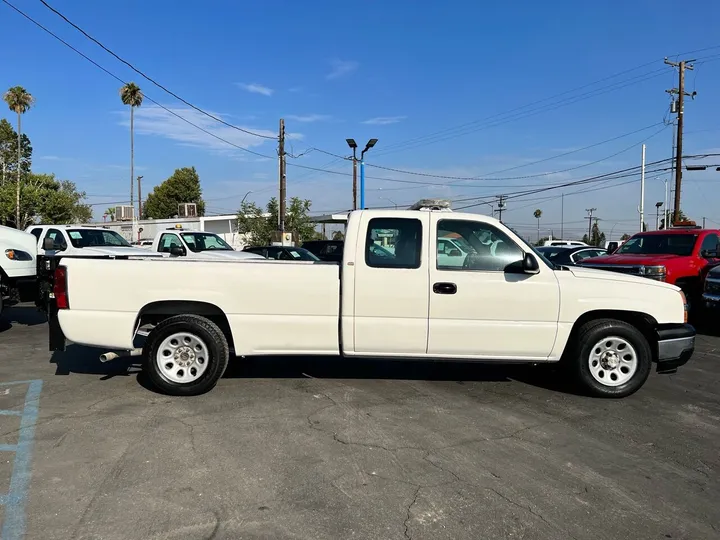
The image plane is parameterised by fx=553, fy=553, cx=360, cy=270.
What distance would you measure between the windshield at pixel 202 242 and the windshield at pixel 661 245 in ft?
32.8

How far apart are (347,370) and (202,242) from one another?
9.10 meters

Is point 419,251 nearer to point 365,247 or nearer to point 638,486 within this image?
point 365,247

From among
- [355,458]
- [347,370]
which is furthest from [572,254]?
[355,458]

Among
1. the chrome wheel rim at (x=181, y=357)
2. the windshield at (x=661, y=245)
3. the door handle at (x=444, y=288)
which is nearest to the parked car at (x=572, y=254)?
the windshield at (x=661, y=245)

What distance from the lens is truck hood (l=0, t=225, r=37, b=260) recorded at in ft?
31.3

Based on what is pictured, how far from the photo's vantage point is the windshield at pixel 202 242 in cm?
1434

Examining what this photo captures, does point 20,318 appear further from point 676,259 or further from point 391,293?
point 676,259

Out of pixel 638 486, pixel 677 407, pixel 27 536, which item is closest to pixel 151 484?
pixel 27 536

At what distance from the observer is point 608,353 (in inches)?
227

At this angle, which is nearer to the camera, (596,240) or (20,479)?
(20,479)

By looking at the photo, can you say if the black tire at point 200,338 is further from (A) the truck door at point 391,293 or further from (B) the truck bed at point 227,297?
(A) the truck door at point 391,293

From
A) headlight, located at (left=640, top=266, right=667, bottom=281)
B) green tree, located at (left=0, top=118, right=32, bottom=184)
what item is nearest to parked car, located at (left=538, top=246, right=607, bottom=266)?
headlight, located at (left=640, top=266, right=667, bottom=281)

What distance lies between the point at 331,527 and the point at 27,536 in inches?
67.8

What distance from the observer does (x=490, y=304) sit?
218 inches
